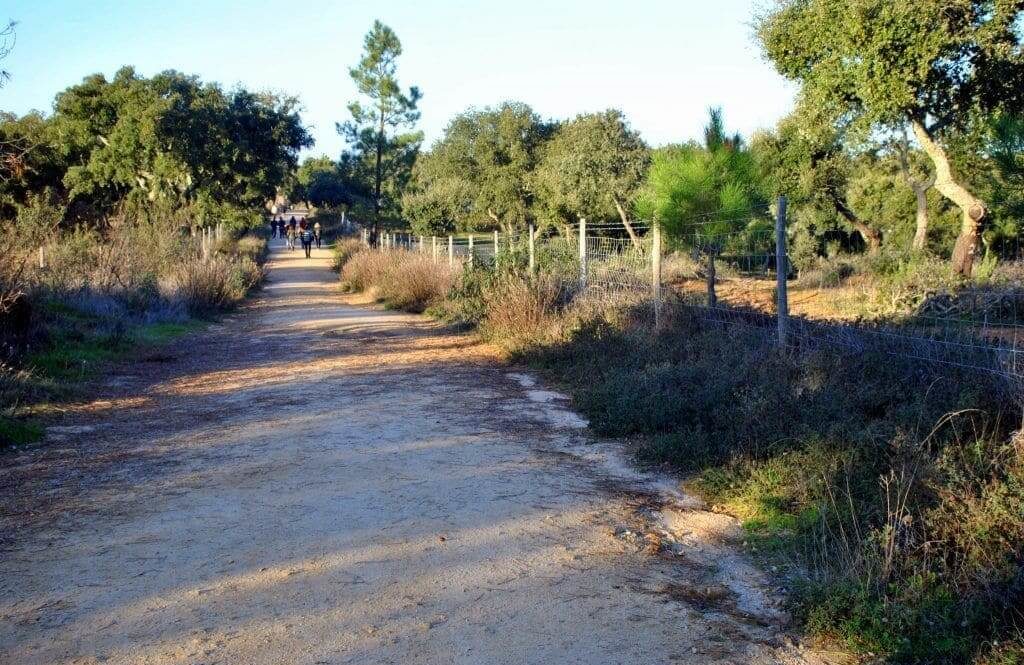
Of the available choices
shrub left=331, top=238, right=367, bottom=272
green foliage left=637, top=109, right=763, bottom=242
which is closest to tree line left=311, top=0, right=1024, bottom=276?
green foliage left=637, top=109, right=763, bottom=242

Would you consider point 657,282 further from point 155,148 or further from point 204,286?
point 155,148

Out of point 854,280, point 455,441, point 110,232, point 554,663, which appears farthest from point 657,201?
point 110,232

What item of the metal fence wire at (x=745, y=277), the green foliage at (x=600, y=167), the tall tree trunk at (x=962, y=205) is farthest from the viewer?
the green foliage at (x=600, y=167)

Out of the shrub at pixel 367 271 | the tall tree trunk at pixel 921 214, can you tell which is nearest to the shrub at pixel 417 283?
the shrub at pixel 367 271

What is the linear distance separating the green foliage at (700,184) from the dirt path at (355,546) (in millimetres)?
4599

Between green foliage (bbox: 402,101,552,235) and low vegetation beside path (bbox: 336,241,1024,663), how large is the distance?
28.1m

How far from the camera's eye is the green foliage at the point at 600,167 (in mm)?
30641

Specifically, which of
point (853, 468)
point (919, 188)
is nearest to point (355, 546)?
point (853, 468)

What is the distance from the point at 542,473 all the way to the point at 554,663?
311cm

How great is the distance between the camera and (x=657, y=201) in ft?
43.2

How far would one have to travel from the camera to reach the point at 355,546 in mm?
5180

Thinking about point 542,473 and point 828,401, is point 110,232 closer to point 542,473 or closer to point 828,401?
point 542,473

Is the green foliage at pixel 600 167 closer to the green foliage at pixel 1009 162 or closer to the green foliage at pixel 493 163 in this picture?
the green foliage at pixel 493 163

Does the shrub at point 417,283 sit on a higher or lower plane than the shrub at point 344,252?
lower
